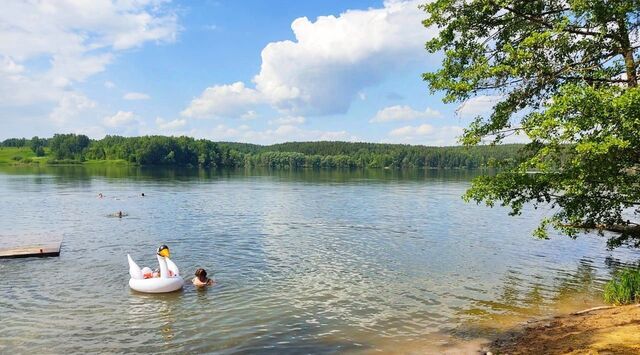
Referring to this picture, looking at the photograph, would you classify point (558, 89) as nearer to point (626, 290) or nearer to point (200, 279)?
point (626, 290)

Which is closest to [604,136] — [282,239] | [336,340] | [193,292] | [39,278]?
[336,340]

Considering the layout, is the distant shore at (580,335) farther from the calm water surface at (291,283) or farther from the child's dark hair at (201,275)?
the child's dark hair at (201,275)

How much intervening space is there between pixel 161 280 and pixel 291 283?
6780 mm

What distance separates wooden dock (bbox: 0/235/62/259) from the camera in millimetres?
31141

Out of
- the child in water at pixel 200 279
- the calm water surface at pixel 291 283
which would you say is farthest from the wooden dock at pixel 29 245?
the child in water at pixel 200 279

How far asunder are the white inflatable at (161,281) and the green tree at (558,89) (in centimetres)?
1542

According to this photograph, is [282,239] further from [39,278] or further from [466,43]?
[466,43]

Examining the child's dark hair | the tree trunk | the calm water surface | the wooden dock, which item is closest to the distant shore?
the calm water surface

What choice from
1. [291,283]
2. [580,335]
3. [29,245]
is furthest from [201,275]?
[29,245]

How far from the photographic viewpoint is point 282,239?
40812mm

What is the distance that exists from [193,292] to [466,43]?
1729 centimetres

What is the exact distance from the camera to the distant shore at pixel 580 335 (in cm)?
1421

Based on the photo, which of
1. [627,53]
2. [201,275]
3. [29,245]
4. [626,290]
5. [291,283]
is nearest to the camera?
[627,53]

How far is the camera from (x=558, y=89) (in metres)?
15.9
